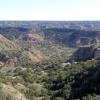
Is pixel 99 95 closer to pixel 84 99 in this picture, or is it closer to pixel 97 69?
pixel 84 99

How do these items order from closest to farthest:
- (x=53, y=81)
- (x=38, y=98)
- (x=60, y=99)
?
(x=60, y=99) → (x=38, y=98) → (x=53, y=81)

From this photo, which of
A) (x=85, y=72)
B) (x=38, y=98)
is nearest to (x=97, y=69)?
(x=85, y=72)

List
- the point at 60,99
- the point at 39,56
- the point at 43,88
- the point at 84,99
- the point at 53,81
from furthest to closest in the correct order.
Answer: the point at 39,56 < the point at 53,81 < the point at 43,88 < the point at 60,99 < the point at 84,99

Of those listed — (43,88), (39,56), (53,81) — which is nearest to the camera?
(43,88)

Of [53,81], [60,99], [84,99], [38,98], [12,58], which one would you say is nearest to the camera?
[84,99]

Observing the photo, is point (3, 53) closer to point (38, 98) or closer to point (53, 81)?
point (53, 81)

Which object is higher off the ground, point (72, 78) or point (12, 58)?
point (72, 78)

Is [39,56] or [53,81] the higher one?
[53,81]

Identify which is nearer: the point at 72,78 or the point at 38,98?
the point at 38,98

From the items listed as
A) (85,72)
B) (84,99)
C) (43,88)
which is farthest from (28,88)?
(84,99)
